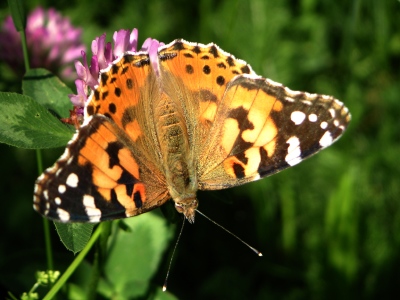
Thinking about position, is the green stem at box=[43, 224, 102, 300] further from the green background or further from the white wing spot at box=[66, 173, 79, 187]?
the green background

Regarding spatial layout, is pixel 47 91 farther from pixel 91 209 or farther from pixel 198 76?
pixel 91 209

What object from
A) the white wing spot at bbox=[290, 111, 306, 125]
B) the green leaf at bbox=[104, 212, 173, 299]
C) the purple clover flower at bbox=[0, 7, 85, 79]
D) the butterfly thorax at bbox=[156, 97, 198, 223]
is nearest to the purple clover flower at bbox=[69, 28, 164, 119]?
the butterfly thorax at bbox=[156, 97, 198, 223]

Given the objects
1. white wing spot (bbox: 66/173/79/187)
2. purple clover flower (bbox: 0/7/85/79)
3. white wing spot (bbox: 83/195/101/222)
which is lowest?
white wing spot (bbox: 83/195/101/222)

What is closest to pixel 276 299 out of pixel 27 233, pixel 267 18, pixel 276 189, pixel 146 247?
pixel 276 189

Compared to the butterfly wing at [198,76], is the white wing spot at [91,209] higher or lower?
lower

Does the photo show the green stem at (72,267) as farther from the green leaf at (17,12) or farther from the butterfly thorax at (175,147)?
the green leaf at (17,12)

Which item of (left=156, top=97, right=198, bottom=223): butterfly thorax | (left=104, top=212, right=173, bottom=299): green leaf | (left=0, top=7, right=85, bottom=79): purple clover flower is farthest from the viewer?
(left=0, top=7, right=85, bottom=79): purple clover flower

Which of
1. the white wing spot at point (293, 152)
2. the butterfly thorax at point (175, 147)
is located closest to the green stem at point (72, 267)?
the butterfly thorax at point (175, 147)

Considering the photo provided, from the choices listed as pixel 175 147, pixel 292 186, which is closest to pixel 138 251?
pixel 175 147
